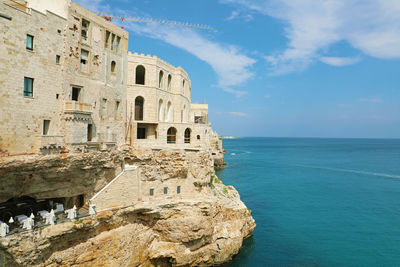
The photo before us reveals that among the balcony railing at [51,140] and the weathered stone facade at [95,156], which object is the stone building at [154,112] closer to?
the weathered stone facade at [95,156]

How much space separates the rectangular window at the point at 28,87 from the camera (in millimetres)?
18547

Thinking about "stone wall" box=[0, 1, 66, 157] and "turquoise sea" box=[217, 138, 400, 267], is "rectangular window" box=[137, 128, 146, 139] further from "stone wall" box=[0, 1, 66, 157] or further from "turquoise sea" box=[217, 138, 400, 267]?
"turquoise sea" box=[217, 138, 400, 267]

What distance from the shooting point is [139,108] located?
2991 centimetres

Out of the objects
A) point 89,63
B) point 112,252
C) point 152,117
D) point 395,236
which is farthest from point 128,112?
point 395,236

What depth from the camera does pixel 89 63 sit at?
23344mm

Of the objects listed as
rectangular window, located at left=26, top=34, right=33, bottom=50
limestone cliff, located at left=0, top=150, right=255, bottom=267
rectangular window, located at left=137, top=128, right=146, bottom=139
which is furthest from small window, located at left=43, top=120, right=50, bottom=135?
rectangular window, located at left=137, top=128, right=146, bottom=139

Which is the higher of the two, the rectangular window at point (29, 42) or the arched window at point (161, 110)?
the rectangular window at point (29, 42)

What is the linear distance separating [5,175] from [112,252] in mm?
9957

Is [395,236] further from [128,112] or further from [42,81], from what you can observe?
[42,81]

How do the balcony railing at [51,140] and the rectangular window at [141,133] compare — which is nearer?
the balcony railing at [51,140]

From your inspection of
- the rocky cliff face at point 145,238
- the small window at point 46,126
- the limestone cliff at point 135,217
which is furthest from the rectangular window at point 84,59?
the rocky cliff face at point 145,238

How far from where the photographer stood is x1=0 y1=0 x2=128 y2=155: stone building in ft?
57.8

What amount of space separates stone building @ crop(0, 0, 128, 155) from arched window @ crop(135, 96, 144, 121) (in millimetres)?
2555

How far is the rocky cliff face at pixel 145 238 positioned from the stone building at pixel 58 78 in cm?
644
